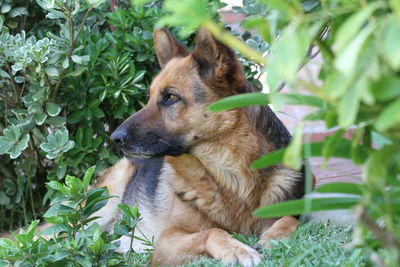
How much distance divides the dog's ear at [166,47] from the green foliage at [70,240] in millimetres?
1314

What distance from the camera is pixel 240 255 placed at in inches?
120

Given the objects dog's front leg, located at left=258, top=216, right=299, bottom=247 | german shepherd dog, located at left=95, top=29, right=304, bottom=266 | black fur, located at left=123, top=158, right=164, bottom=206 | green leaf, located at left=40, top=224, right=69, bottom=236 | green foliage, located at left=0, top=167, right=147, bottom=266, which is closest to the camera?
green foliage, located at left=0, top=167, right=147, bottom=266

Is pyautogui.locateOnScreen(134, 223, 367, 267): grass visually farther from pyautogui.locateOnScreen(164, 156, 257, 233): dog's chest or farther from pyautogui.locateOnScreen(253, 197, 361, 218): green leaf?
pyautogui.locateOnScreen(253, 197, 361, 218): green leaf

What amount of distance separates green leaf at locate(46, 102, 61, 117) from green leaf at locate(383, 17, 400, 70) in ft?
10.9

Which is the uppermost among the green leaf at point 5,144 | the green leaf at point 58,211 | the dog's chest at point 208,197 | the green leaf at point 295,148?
the green leaf at point 295,148

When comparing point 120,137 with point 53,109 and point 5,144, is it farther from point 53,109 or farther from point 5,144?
point 5,144

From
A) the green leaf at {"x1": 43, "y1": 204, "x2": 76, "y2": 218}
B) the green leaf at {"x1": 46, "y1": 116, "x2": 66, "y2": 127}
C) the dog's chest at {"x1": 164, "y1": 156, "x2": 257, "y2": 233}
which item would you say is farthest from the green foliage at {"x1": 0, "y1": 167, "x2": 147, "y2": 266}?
the green leaf at {"x1": 46, "y1": 116, "x2": 66, "y2": 127}

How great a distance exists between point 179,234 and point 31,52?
140 centimetres

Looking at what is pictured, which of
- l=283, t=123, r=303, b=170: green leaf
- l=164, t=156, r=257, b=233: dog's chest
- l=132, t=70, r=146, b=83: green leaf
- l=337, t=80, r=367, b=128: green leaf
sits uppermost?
l=337, t=80, r=367, b=128: green leaf

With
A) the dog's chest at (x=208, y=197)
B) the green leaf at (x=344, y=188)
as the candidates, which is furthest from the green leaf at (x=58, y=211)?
the green leaf at (x=344, y=188)

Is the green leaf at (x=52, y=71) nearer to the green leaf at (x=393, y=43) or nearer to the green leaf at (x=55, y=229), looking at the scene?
the green leaf at (x=55, y=229)

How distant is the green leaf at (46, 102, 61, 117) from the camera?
427 cm

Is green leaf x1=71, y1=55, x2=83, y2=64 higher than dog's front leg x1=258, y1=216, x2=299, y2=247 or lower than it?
higher

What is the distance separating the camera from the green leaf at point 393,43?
44.4 inches
